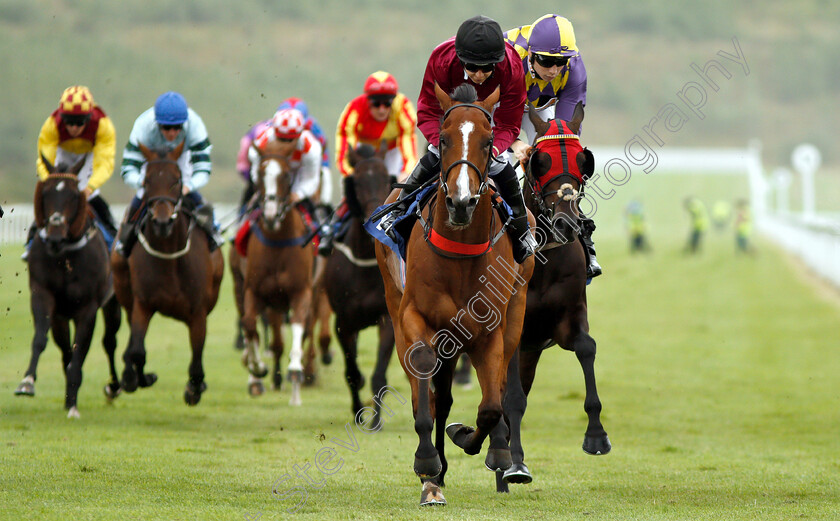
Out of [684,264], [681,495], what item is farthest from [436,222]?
[684,264]

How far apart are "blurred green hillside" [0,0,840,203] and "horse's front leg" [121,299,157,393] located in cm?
2475

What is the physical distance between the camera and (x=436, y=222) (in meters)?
5.72

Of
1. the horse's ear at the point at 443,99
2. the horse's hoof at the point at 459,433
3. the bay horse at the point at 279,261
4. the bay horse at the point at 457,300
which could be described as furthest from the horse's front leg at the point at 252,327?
the horse's ear at the point at 443,99

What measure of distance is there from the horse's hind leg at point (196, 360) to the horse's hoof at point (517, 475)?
381 centimetres

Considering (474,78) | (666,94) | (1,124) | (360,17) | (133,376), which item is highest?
(360,17)

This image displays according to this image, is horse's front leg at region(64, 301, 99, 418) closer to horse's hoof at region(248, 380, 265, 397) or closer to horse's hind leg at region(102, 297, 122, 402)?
horse's hind leg at region(102, 297, 122, 402)

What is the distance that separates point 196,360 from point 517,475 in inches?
157

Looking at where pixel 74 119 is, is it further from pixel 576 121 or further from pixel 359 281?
pixel 576 121

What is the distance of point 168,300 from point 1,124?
114ft

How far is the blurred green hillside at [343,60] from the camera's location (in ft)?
151

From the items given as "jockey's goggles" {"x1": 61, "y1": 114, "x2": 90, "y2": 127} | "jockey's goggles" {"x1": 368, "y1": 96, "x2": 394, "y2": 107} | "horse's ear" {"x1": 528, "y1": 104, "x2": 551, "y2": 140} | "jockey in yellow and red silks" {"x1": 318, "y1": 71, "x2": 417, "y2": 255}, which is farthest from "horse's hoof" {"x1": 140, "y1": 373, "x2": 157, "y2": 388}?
"horse's ear" {"x1": 528, "y1": 104, "x2": 551, "y2": 140}

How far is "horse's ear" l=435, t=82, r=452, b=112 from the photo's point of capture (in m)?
5.64

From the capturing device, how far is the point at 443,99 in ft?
18.6

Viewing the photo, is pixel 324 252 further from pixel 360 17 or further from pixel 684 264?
pixel 360 17
